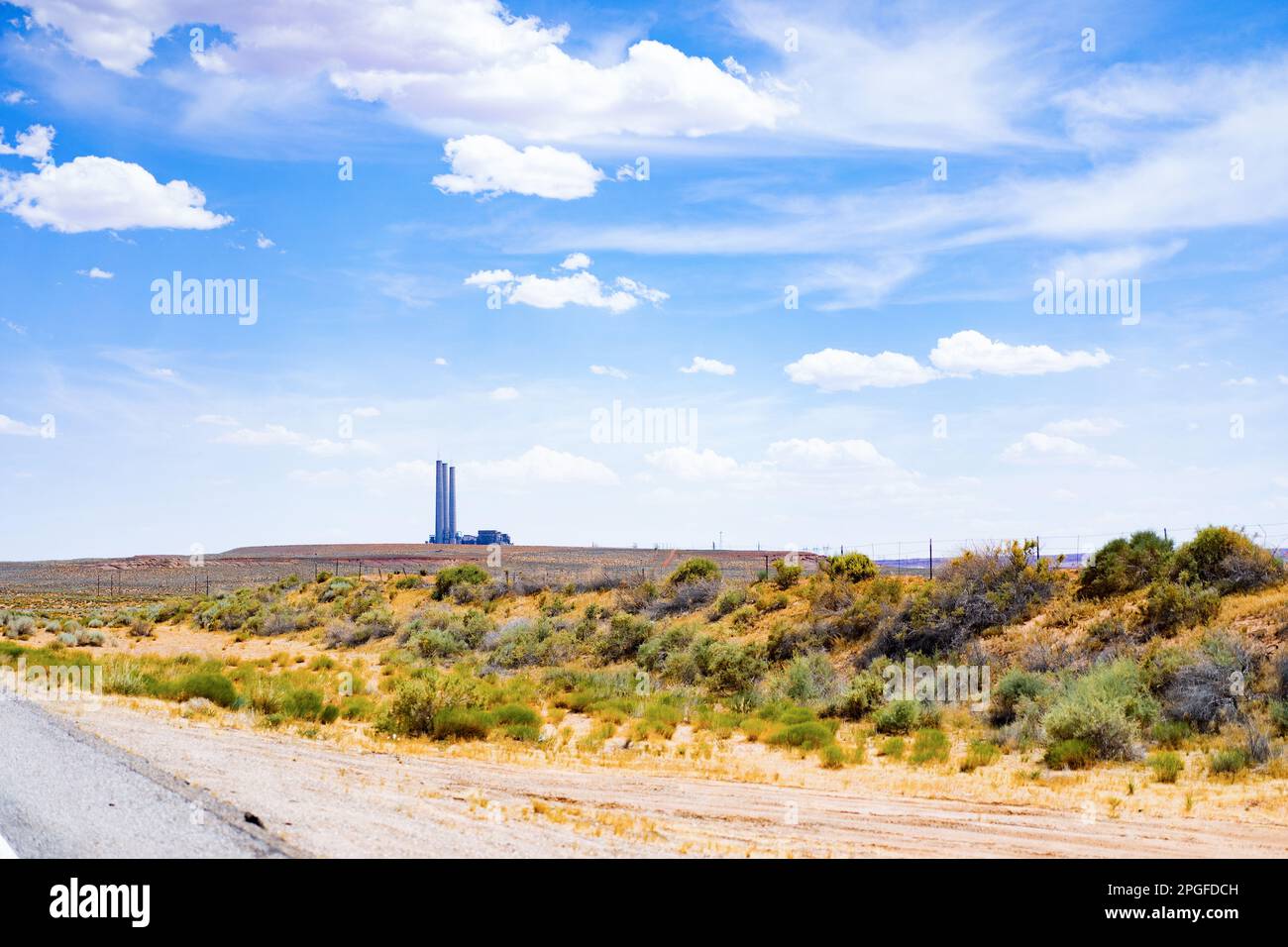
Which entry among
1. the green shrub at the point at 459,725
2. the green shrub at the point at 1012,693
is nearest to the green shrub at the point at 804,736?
the green shrub at the point at 1012,693

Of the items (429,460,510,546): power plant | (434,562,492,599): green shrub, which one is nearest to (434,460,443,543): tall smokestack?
(429,460,510,546): power plant

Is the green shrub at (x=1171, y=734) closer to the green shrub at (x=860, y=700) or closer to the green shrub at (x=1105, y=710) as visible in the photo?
the green shrub at (x=1105, y=710)

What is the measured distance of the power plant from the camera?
160 metres

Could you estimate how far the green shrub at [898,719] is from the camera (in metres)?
20.2

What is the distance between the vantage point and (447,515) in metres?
162

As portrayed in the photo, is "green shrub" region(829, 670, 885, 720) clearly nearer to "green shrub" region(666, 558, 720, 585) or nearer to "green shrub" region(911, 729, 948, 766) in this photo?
"green shrub" region(911, 729, 948, 766)

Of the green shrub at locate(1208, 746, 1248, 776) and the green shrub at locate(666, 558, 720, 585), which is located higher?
the green shrub at locate(666, 558, 720, 585)

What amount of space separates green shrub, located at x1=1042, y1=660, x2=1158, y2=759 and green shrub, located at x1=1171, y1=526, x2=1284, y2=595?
15.7ft

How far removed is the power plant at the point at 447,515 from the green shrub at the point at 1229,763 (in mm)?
146913

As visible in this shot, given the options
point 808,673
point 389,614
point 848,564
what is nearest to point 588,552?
point 389,614

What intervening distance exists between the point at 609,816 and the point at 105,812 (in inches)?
211

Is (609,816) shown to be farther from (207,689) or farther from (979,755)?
(207,689)

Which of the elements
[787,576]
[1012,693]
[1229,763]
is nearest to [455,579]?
[787,576]
